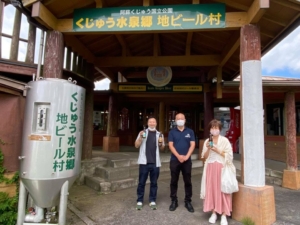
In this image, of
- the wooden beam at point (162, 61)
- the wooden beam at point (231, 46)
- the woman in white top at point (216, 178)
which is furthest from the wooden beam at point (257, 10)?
the wooden beam at point (162, 61)

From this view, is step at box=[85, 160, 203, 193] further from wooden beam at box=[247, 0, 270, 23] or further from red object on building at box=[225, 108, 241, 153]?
red object on building at box=[225, 108, 241, 153]

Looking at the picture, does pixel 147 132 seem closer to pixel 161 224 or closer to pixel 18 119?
pixel 161 224

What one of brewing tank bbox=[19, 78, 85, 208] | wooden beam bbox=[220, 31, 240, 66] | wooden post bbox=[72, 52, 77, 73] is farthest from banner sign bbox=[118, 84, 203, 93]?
brewing tank bbox=[19, 78, 85, 208]

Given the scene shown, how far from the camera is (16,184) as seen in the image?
327 cm

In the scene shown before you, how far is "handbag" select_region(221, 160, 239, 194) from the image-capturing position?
311 centimetres

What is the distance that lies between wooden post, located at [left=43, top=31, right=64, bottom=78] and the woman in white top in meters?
2.76

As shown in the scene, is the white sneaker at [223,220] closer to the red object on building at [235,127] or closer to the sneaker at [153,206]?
the sneaker at [153,206]

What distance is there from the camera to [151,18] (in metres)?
3.75

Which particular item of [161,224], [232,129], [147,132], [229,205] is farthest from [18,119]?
[232,129]

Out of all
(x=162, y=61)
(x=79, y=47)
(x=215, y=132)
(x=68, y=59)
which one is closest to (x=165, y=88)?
(x=162, y=61)

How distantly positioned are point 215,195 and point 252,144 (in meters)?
0.97

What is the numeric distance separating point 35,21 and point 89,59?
7.44 ft

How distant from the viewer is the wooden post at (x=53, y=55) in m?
3.72

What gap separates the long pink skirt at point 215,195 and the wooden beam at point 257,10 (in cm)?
234
